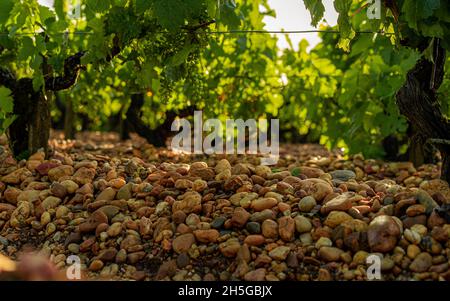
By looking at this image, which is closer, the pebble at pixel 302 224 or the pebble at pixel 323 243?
the pebble at pixel 323 243

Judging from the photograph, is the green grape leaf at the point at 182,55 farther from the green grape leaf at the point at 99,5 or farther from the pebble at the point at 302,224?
the pebble at the point at 302,224

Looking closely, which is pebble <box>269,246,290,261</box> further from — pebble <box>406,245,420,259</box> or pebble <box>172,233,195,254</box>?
pebble <box>406,245,420,259</box>

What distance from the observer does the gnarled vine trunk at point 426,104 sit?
2.89m

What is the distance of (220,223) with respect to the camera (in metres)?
2.63

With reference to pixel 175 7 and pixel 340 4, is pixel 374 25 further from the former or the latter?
→ pixel 175 7

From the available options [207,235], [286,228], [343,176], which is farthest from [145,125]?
Result: [286,228]

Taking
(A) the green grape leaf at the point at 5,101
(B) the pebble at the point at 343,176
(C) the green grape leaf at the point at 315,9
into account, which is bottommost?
(B) the pebble at the point at 343,176

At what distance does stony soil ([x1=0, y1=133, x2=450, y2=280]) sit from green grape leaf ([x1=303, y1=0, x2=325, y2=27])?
74 centimetres

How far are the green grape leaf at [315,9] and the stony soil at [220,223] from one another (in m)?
0.74

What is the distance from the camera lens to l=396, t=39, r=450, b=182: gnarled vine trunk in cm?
289

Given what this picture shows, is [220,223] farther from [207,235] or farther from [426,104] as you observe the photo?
[426,104]

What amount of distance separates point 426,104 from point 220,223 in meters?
1.11

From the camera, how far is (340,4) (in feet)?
8.26

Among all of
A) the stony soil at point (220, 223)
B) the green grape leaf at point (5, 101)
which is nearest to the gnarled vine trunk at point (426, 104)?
the stony soil at point (220, 223)
